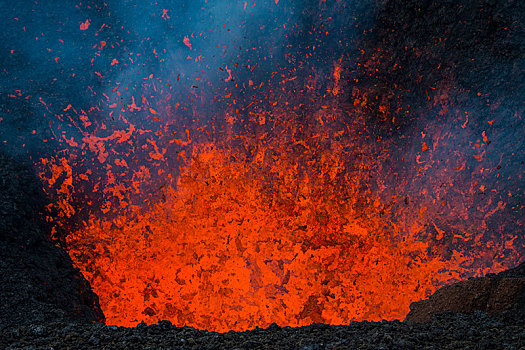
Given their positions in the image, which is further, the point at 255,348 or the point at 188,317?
the point at 188,317

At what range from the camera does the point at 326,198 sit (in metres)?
6.27

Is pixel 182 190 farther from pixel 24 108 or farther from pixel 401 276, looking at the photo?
pixel 401 276

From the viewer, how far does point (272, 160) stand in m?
6.40

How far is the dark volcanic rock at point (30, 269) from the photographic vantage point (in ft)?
12.7

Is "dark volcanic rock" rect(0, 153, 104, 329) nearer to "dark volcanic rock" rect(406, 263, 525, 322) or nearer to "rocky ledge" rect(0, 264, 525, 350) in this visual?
"rocky ledge" rect(0, 264, 525, 350)

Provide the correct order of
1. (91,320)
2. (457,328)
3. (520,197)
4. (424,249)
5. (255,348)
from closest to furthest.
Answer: (255,348)
(457,328)
(91,320)
(520,197)
(424,249)

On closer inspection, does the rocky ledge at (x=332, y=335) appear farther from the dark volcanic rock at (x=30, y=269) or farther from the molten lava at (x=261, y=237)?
the molten lava at (x=261, y=237)

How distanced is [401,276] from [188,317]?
10.3ft

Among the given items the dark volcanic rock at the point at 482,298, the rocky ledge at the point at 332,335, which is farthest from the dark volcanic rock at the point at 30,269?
the dark volcanic rock at the point at 482,298

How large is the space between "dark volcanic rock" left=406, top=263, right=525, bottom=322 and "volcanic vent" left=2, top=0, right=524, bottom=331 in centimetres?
157

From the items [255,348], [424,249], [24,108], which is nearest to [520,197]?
[424,249]

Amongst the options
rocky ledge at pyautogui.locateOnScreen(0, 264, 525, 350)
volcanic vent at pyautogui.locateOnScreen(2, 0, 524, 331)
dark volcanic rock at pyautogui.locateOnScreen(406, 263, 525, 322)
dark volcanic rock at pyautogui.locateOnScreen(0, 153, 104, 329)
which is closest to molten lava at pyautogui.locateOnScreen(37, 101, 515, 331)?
volcanic vent at pyautogui.locateOnScreen(2, 0, 524, 331)

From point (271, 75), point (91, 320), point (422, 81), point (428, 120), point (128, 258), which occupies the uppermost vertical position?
point (271, 75)

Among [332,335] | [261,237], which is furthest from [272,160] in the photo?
[332,335]
